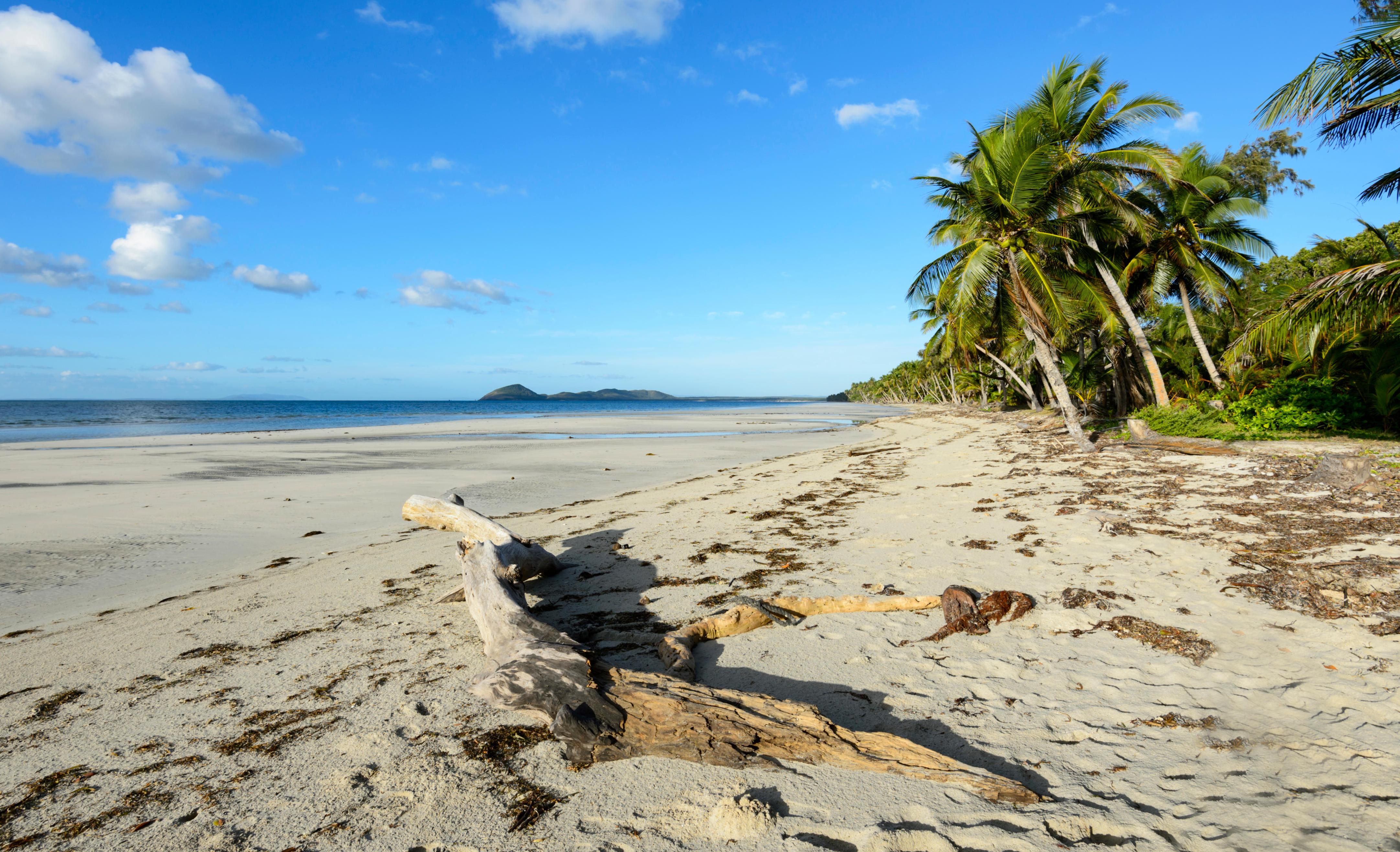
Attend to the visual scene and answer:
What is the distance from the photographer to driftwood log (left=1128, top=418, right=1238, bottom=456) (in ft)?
36.6

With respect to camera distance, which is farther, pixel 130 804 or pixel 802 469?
Result: pixel 802 469

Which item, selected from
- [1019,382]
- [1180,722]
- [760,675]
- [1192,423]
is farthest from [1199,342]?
[760,675]

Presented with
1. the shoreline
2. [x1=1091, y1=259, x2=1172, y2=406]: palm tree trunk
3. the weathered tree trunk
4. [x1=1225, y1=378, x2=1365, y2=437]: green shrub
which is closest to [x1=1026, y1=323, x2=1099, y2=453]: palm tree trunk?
[x1=1091, y1=259, x2=1172, y2=406]: palm tree trunk

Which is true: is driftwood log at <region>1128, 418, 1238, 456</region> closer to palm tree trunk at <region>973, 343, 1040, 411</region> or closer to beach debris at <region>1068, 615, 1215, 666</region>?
beach debris at <region>1068, 615, 1215, 666</region>

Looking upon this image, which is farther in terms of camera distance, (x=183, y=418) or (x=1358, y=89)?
(x=183, y=418)

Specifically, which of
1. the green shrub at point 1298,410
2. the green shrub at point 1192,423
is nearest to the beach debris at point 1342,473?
the green shrub at point 1192,423

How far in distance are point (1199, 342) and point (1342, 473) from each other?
→ 1328 centimetres

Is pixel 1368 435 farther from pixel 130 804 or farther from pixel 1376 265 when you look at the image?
pixel 130 804

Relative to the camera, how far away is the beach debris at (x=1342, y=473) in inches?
285

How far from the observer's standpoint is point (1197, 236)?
18.2 metres

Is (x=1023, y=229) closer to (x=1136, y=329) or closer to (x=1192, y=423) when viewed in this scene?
(x=1136, y=329)

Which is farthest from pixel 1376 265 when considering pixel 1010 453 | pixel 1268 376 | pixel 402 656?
pixel 402 656

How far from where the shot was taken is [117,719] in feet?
11.3

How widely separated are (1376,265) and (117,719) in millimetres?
14387
